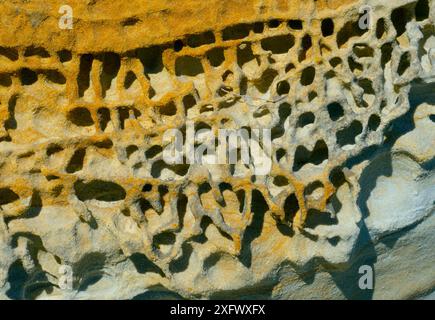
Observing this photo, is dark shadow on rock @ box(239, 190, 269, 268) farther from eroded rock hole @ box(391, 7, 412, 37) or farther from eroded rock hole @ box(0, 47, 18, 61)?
eroded rock hole @ box(0, 47, 18, 61)

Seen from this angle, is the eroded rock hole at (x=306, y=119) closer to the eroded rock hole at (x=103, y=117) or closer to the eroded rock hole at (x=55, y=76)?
the eroded rock hole at (x=103, y=117)

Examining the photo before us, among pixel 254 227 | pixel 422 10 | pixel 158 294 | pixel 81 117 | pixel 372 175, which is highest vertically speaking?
pixel 422 10

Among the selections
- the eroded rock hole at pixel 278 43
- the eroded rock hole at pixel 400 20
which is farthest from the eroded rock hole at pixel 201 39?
the eroded rock hole at pixel 400 20

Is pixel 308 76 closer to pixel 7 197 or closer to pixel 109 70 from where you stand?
pixel 109 70

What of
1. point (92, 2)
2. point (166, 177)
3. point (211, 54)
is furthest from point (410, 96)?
point (92, 2)

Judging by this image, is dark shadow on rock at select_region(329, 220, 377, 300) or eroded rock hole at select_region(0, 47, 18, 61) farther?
dark shadow on rock at select_region(329, 220, 377, 300)

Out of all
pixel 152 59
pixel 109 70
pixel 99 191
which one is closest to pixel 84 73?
pixel 109 70

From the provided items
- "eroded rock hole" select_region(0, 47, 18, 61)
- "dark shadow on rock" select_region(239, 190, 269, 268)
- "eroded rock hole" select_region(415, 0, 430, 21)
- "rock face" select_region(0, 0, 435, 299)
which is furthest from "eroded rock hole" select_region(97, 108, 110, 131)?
"eroded rock hole" select_region(415, 0, 430, 21)

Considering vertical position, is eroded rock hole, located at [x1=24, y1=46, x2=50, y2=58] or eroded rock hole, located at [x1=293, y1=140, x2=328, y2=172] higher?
eroded rock hole, located at [x1=24, y1=46, x2=50, y2=58]

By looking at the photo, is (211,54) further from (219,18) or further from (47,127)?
(47,127)
